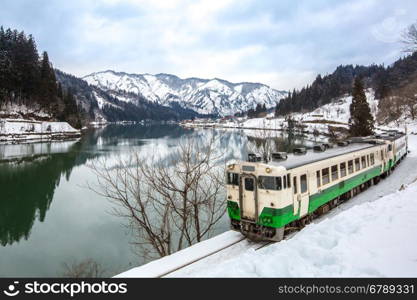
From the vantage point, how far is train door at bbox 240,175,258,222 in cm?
1259

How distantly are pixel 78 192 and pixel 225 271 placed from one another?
27.7m

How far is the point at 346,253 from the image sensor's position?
25.1 ft

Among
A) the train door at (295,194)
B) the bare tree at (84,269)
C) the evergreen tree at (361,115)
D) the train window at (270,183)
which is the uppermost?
the evergreen tree at (361,115)

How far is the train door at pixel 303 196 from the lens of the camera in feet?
43.2

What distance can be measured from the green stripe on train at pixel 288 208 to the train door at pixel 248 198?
29 cm

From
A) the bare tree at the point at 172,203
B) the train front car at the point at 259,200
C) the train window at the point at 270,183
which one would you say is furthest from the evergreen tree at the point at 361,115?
the train window at the point at 270,183

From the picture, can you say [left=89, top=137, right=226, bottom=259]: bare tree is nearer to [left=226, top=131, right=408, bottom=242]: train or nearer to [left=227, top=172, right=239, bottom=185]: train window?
[left=227, top=172, right=239, bottom=185]: train window

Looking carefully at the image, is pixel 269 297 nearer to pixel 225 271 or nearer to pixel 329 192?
pixel 225 271

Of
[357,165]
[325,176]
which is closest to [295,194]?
[325,176]

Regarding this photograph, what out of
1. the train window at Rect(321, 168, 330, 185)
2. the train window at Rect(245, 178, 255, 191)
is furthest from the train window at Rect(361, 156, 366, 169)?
the train window at Rect(245, 178, 255, 191)

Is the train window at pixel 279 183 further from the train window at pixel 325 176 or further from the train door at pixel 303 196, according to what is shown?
the train window at pixel 325 176

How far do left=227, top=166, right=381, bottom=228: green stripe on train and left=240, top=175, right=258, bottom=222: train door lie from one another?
0.96ft

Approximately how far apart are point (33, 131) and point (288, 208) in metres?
91.4

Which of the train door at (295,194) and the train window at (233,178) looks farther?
the train window at (233,178)
